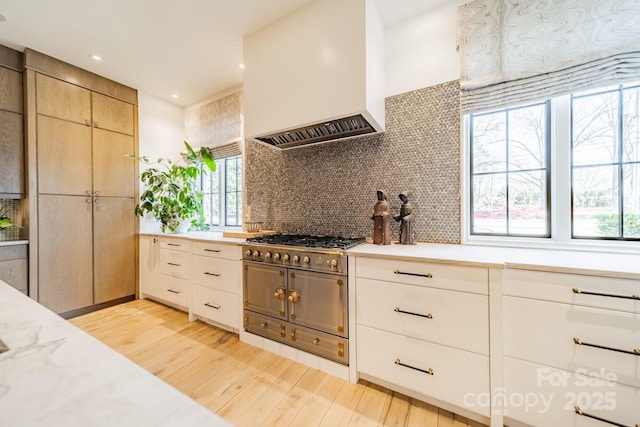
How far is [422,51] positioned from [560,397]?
7.63 ft

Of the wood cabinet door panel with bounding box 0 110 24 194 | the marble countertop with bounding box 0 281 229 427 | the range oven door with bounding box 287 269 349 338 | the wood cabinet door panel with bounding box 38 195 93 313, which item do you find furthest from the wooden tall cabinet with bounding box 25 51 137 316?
the marble countertop with bounding box 0 281 229 427

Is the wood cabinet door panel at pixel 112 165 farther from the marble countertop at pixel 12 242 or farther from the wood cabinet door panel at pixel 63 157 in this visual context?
the marble countertop at pixel 12 242

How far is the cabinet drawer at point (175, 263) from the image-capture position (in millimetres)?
2650

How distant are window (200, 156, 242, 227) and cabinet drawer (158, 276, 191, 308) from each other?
3.17 ft

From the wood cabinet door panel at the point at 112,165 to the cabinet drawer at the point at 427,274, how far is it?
3.09 meters

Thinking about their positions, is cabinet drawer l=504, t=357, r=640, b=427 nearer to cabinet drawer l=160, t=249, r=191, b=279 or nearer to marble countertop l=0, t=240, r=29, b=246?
cabinet drawer l=160, t=249, r=191, b=279

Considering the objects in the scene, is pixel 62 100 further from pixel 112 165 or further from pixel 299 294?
pixel 299 294

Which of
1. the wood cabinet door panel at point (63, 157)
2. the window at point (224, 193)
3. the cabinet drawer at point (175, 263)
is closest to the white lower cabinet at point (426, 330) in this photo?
the cabinet drawer at point (175, 263)

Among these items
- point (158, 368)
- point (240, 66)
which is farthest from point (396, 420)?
point (240, 66)

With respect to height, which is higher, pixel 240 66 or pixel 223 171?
pixel 240 66

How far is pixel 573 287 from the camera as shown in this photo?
115 cm

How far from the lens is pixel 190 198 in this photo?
327 centimetres

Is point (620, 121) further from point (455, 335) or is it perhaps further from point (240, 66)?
point (240, 66)

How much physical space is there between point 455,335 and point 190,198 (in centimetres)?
320
